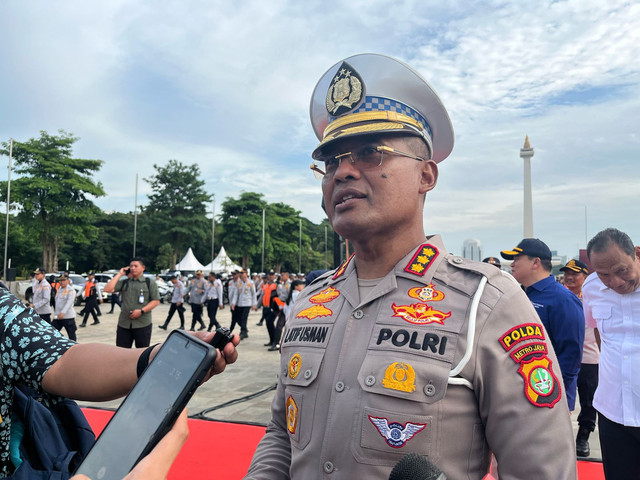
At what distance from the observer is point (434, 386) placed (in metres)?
1.25

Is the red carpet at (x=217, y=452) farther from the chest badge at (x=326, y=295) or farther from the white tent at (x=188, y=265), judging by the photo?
the white tent at (x=188, y=265)

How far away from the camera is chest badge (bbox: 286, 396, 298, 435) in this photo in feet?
4.83

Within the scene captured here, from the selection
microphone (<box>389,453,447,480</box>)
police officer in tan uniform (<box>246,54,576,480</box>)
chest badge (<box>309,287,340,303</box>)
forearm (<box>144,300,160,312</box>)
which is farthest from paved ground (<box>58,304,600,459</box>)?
microphone (<box>389,453,447,480</box>)

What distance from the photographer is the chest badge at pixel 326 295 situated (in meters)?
1.68

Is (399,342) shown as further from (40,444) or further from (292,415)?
(40,444)

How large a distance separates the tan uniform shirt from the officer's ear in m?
0.29

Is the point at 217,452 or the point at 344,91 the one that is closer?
the point at 344,91

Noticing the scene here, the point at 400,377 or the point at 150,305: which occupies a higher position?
the point at 400,377

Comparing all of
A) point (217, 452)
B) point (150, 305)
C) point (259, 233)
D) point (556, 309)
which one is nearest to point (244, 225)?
point (259, 233)

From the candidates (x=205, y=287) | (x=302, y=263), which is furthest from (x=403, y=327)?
(x=302, y=263)

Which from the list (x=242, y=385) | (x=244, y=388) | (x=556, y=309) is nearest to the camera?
(x=556, y=309)

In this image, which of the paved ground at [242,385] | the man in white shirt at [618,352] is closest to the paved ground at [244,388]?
the paved ground at [242,385]

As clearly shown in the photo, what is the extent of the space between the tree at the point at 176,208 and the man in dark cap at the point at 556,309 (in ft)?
157

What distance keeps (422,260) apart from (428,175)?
0.34 m
